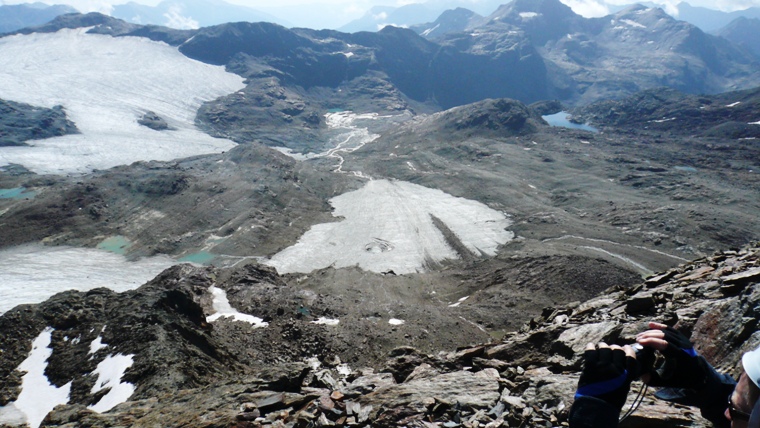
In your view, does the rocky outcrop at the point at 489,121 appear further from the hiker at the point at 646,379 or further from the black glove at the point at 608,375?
the black glove at the point at 608,375

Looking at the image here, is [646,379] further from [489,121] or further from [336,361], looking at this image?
[489,121]

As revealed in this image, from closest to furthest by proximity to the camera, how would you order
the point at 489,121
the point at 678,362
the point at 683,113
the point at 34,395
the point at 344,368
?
the point at 678,362
the point at 34,395
the point at 344,368
the point at 489,121
the point at 683,113

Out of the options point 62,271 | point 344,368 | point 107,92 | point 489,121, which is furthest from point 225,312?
point 107,92

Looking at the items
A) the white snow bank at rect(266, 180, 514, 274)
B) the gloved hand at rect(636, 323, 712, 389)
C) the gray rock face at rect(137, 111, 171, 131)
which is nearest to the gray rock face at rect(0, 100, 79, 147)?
the gray rock face at rect(137, 111, 171, 131)

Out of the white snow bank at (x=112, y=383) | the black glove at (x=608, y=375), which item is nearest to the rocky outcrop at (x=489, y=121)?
the white snow bank at (x=112, y=383)

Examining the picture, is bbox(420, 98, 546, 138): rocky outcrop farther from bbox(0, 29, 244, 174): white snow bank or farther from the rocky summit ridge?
the rocky summit ridge

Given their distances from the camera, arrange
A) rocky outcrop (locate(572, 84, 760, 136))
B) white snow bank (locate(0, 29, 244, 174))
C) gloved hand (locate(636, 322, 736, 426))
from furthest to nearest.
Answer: rocky outcrop (locate(572, 84, 760, 136)) < white snow bank (locate(0, 29, 244, 174)) < gloved hand (locate(636, 322, 736, 426))

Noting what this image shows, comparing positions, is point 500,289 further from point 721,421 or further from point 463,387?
point 721,421
